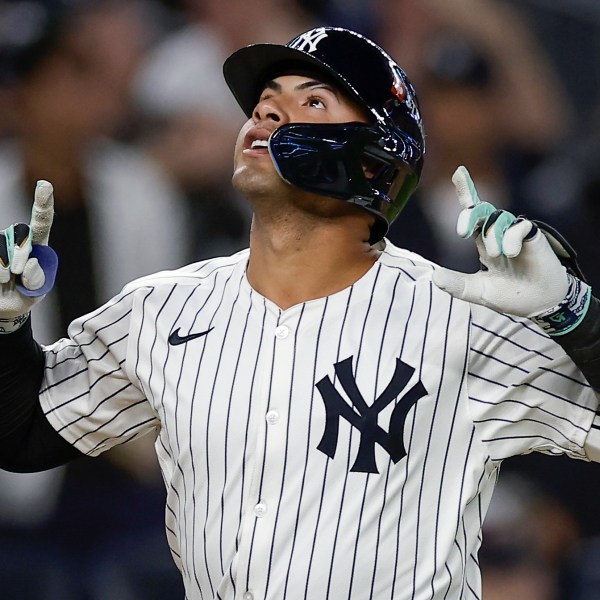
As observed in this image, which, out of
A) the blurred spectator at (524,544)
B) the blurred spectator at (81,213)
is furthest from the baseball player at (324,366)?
the blurred spectator at (524,544)

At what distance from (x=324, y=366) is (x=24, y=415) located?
0.55 metres

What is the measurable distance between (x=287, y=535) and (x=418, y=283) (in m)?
0.48

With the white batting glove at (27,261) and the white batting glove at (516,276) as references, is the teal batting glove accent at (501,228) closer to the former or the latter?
the white batting glove at (516,276)

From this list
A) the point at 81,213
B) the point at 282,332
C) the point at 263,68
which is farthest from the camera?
the point at 81,213

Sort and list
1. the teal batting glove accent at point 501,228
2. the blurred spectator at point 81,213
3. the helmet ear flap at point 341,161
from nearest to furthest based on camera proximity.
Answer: the teal batting glove accent at point 501,228, the helmet ear flap at point 341,161, the blurred spectator at point 81,213

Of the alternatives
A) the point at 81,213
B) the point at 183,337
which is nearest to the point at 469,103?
the point at 81,213

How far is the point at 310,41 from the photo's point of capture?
6.66 feet

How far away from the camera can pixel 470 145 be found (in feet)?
10.7

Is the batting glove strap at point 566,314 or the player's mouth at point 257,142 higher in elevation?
the player's mouth at point 257,142

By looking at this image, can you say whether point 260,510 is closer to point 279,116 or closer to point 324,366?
point 324,366

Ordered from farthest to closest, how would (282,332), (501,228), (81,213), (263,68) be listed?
(81,213), (263,68), (282,332), (501,228)

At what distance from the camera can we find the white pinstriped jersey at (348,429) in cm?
180

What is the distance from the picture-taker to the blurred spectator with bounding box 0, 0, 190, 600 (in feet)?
10.4

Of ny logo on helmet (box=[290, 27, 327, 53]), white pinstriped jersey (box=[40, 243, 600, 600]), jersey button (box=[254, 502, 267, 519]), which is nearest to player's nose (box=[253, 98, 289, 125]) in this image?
ny logo on helmet (box=[290, 27, 327, 53])
